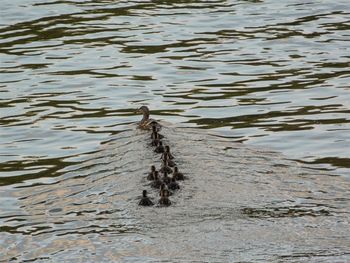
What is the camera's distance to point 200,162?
632 inches

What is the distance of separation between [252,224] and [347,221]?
1.21 metres

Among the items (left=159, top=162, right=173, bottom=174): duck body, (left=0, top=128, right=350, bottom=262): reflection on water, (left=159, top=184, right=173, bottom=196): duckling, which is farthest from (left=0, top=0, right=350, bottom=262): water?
(left=159, top=162, right=173, bottom=174): duck body

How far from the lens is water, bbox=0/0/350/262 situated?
13.1 m

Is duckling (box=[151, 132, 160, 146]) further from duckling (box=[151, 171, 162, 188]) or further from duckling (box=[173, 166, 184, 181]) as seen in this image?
duckling (box=[151, 171, 162, 188])

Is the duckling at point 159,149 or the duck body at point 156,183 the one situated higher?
the duck body at point 156,183

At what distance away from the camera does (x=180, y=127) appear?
18.7 m

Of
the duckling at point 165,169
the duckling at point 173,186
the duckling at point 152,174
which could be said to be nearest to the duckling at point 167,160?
the duckling at point 165,169

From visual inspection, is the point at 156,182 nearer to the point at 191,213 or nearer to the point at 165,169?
the point at 165,169

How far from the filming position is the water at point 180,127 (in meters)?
13.1

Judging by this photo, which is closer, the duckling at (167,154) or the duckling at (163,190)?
the duckling at (163,190)

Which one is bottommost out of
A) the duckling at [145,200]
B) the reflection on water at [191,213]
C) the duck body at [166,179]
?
the reflection on water at [191,213]

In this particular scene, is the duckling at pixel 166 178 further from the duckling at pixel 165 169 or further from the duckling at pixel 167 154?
the duckling at pixel 167 154

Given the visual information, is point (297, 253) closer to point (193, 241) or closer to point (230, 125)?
point (193, 241)

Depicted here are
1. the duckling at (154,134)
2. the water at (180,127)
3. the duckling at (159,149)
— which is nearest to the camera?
the water at (180,127)
